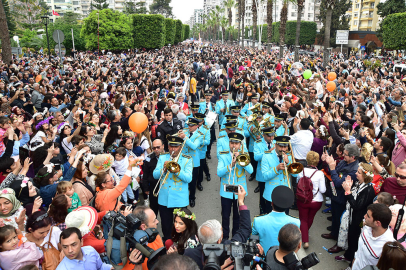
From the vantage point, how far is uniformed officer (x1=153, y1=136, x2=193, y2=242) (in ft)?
16.9

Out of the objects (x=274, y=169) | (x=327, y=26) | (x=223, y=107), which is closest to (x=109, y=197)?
(x=274, y=169)

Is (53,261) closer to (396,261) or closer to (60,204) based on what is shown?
(60,204)

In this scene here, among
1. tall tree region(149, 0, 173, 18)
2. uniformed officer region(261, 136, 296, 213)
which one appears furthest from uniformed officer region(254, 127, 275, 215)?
tall tree region(149, 0, 173, 18)

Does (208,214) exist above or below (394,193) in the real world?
below

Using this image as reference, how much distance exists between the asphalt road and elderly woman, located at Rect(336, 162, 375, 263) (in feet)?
0.82

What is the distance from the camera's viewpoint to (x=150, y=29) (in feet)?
125

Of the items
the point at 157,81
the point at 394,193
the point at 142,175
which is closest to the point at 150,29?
the point at 157,81

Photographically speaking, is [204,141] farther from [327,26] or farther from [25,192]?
[327,26]

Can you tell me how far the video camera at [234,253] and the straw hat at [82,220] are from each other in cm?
149

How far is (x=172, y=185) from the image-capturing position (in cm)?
520

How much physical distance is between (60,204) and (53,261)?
734mm

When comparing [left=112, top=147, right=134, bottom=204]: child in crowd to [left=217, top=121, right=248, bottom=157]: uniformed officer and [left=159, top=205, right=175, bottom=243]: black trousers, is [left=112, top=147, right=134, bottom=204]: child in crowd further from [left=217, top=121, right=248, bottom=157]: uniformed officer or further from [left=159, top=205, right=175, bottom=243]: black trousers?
[left=217, top=121, right=248, bottom=157]: uniformed officer

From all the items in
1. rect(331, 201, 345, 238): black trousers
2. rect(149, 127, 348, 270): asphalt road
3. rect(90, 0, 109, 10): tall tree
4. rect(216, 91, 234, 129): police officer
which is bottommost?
rect(149, 127, 348, 270): asphalt road

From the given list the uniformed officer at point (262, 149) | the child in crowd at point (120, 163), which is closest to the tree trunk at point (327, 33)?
the uniformed officer at point (262, 149)
